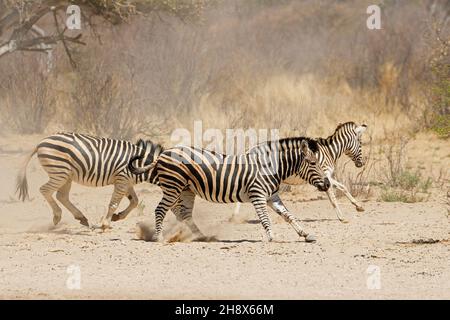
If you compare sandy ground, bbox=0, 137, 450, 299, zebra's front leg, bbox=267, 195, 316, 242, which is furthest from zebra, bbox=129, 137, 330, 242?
sandy ground, bbox=0, 137, 450, 299

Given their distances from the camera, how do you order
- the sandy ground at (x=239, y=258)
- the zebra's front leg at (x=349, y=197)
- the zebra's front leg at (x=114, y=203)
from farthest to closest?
the zebra's front leg at (x=349, y=197)
the zebra's front leg at (x=114, y=203)
the sandy ground at (x=239, y=258)

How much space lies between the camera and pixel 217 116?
2112 cm

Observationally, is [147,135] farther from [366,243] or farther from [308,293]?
[308,293]

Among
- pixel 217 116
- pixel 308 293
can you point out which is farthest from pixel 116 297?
pixel 217 116

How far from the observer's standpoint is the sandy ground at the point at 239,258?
9.02 m

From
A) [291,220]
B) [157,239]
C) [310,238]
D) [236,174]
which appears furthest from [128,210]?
[310,238]

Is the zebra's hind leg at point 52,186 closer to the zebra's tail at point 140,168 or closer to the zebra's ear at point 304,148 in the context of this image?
the zebra's tail at point 140,168

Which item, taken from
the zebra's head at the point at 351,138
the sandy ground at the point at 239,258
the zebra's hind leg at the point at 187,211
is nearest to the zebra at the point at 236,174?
the zebra's hind leg at the point at 187,211

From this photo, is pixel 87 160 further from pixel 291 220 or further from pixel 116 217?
pixel 291 220

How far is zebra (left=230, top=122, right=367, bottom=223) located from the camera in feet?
44.4

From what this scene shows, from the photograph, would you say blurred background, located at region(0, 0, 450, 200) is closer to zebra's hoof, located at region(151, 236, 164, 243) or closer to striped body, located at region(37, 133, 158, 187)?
striped body, located at region(37, 133, 158, 187)

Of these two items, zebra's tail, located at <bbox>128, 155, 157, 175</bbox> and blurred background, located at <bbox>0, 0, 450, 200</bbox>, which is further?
blurred background, located at <bbox>0, 0, 450, 200</bbox>

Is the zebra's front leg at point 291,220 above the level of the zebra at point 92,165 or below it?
below

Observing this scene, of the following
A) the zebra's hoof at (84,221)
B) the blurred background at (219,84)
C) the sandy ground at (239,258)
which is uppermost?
the blurred background at (219,84)
